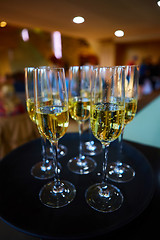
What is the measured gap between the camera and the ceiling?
0.36m

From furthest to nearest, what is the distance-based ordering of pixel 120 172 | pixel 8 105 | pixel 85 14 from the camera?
pixel 8 105 < pixel 120 172 < pixel 85 14

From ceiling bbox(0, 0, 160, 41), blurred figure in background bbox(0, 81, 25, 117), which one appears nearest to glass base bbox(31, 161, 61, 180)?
ceiling bbox(0, 0, 160, 41)

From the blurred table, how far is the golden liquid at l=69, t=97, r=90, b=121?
0.21 m

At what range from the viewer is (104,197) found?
53cm

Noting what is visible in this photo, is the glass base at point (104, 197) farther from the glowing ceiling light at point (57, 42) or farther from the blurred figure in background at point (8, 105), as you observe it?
the blurred figure in background at point (8, 105)

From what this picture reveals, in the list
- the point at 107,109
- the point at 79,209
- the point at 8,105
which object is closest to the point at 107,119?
the point at 107,109

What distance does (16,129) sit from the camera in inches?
80.7

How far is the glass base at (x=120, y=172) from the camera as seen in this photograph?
0.59 metres

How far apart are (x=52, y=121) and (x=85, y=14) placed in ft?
0.93

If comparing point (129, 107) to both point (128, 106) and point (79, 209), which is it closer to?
point (128, 106)

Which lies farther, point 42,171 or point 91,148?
point 91,148

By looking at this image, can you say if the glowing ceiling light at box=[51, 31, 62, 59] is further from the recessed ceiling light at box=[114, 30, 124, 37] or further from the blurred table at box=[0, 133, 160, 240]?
the blurred table at box=[0, 133, 160, 240]

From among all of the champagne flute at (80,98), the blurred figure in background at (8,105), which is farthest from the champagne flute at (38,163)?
the blurred figure in background at (8,105)

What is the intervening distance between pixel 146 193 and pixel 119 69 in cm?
35
